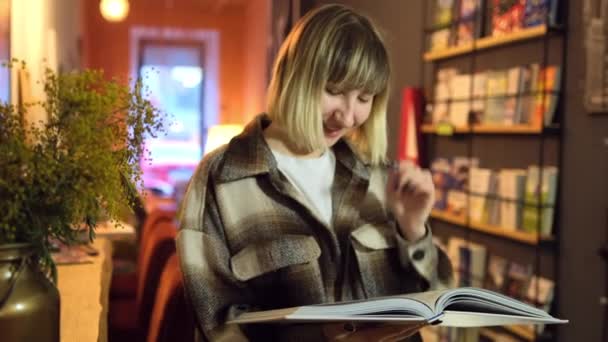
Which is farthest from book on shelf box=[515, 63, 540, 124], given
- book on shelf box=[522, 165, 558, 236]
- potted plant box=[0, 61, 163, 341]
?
potted plant box=[0, 61, 163, 341]

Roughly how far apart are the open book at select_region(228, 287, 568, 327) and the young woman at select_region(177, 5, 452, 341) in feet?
0.54

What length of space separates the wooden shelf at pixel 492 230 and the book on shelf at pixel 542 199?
0.09 ft

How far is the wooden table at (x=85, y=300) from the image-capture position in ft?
3.49

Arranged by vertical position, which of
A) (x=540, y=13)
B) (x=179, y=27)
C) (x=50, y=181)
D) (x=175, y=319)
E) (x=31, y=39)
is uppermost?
(x=179, y=27)

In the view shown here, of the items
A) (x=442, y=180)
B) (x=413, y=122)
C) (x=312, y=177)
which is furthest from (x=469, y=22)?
(x=312, y=177)

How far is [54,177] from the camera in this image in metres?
0.70

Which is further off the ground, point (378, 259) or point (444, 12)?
point (444, 12)

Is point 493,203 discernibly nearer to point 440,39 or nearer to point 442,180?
point 442,180

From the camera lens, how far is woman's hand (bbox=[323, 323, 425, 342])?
0.89m

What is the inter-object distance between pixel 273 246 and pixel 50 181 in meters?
0.47

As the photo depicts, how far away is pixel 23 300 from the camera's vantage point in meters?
0.71

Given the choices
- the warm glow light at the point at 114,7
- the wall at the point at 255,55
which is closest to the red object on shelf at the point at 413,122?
the wall at the point at 255,55

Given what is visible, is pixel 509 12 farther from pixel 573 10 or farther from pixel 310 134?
pixel 310 134

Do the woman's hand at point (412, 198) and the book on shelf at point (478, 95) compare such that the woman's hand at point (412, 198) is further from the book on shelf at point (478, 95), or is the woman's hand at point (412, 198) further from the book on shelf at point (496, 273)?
the book on shelf at point (478, 95)
